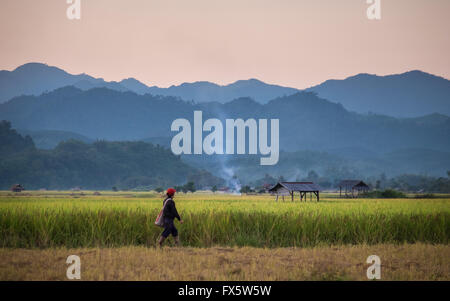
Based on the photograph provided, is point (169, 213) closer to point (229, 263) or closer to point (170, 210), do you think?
point (170, 210)

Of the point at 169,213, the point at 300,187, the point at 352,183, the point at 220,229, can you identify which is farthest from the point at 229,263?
the point at 352,183

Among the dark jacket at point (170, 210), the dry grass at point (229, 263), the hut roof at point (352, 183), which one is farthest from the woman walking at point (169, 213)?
the hut roof at point (352, 183)

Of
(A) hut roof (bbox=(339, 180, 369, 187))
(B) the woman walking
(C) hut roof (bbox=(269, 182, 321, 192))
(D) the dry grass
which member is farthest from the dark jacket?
(A) hut roof (bbox=(339, 180, 369, 187))

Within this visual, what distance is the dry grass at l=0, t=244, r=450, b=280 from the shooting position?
11328 mm

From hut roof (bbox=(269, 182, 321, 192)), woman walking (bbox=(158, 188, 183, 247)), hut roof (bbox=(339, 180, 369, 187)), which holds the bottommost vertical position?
hut roof (bbox=(339, 180, 369, 187))

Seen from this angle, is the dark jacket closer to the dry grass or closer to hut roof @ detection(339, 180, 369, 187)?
the dry grass

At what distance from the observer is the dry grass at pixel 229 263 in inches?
446

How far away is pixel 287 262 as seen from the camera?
1304 centimetres

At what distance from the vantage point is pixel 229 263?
510 inches

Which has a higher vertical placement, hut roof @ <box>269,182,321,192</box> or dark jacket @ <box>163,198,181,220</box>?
dark jacket @ <box>163,198,181,220</box>

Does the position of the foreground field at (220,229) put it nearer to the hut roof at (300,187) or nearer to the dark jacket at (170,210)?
the dark jacket at (170,210)

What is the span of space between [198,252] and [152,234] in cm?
332
